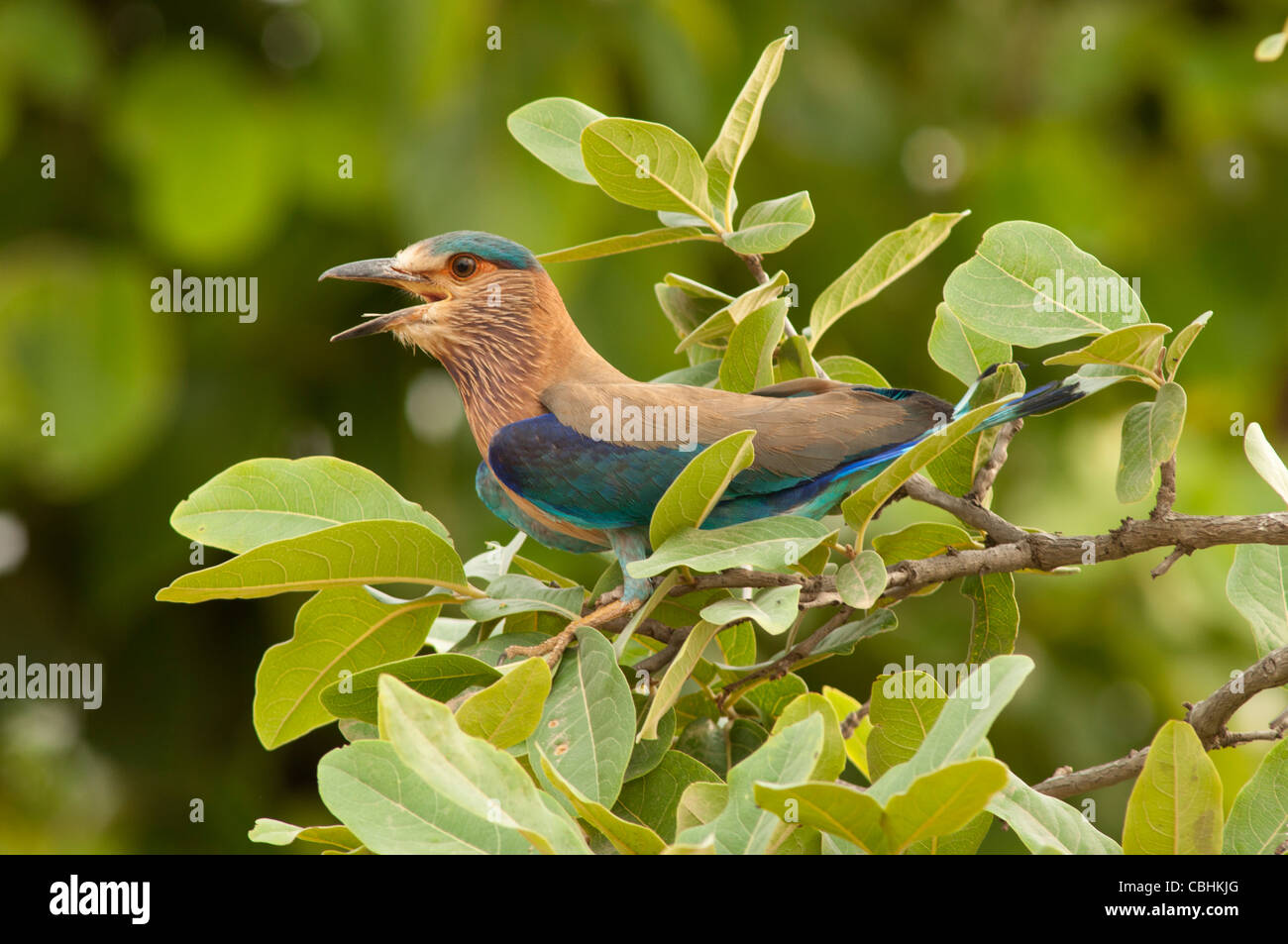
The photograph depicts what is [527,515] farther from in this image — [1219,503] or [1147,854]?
[1219,503]

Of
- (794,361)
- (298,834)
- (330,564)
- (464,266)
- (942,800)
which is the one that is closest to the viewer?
(942,800)

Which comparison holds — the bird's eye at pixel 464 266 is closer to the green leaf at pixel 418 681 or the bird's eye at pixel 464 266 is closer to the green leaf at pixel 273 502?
the green leaf at pixel 273 502

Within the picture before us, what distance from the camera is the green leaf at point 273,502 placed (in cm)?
162

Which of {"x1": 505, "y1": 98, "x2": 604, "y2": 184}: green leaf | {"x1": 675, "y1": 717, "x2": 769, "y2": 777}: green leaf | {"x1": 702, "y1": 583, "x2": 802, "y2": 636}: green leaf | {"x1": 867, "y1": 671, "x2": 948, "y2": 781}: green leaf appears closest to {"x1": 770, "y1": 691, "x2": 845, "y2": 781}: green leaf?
{"x1": 702, "y1": 583, "x2": 802, "y2": 636}: green leaf

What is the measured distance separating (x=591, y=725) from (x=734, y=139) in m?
0.93

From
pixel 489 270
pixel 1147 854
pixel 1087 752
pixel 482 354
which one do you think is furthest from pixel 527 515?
pixel 1087 752

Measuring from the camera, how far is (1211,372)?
238 inches

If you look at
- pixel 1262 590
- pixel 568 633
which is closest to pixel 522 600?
pixel 568 633

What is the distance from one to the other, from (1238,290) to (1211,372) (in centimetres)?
80

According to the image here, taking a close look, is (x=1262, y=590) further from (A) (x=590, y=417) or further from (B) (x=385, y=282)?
(B) (x=385, y=282)

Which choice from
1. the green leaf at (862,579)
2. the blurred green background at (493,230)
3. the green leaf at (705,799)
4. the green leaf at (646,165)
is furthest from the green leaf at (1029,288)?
the blurred green background at (493,230)

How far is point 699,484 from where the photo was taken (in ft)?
4.96

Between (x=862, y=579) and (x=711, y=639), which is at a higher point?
(x=862, y=579)

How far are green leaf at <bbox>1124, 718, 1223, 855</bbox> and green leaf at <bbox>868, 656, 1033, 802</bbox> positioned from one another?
0.21 metres
